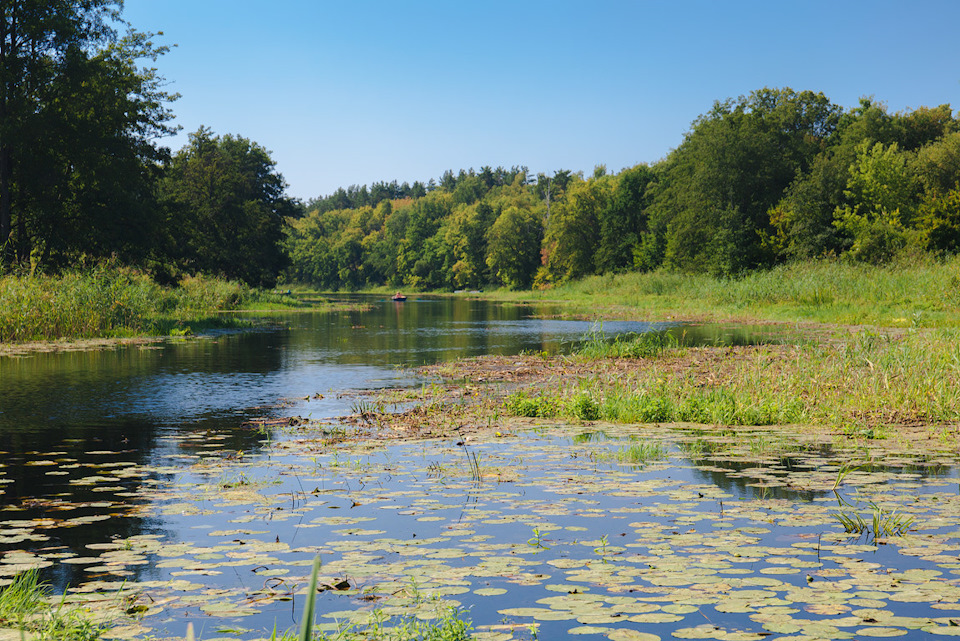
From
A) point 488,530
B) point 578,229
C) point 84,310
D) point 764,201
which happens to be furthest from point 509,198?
point 488,530

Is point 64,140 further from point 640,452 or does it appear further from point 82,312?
point 640,452

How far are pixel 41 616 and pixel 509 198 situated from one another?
135m

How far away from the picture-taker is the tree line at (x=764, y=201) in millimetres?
63750

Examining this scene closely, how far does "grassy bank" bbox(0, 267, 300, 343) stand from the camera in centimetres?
2730

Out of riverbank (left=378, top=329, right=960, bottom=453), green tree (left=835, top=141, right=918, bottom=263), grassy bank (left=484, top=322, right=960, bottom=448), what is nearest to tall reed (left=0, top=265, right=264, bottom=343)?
riverbank (left=378, top=329, right=960, bottom=453)

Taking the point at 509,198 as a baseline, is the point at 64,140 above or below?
below

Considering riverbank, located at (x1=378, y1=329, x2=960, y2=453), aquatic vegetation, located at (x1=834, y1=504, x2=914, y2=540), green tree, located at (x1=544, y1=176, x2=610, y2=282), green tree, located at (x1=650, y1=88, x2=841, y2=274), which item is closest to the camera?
aquatic vegetation, located at (x1=834, y1=504, x2=914, y2=540)

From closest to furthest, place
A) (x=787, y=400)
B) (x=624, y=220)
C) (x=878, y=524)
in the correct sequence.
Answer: (x=878, y=524) < (x=787, y=400) < (x=624, y=220)

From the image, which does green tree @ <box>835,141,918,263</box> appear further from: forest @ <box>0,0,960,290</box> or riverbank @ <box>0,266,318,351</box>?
riverbank @ <box>0,266,318,351</box>

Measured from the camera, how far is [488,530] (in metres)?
7.02

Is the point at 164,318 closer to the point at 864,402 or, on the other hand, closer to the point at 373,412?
the point at 373,412

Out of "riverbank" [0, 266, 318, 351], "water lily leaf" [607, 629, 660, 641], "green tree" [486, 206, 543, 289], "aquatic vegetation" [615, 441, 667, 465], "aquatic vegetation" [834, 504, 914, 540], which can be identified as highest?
"green tree" [486, 206, 543, 289]

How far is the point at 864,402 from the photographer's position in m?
12.9

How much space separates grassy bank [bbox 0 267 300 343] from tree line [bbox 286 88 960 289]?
4436 centimetres
